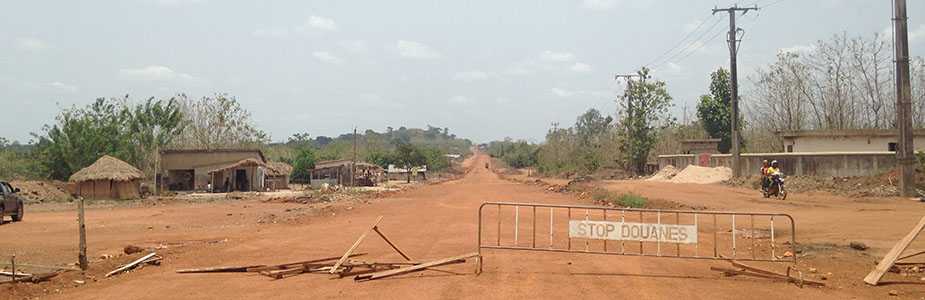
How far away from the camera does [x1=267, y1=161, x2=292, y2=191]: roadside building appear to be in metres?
53.9

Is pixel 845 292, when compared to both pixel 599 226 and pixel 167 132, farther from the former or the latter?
pixel 167 132

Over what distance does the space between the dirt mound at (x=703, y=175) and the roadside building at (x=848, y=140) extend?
4.45 meters

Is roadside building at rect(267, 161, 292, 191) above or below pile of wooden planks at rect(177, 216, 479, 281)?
above

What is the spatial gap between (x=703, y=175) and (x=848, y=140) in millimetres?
8448

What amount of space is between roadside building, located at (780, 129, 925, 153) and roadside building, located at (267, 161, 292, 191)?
35376 millimetres

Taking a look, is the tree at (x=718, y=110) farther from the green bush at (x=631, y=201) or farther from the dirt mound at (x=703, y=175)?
the green bush at (x=631, y=201)

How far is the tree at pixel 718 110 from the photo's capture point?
192 ft

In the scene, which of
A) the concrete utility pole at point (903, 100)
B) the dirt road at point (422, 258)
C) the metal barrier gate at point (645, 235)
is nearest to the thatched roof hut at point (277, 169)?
the dirt road at point (422, 258)

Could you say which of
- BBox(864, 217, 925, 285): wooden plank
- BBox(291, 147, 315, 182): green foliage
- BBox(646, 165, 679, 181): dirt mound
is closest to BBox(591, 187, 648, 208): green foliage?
BBox(646, 165, 679, 181): dirt mound

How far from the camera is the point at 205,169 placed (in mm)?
52062

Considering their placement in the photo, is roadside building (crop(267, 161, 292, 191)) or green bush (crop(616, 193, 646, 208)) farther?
roadside building (crop(267, 161, 292, 191))

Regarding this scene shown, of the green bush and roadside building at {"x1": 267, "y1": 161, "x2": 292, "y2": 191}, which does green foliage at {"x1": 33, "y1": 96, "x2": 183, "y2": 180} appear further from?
the green bush

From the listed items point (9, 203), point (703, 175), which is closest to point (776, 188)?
point (703, 175)

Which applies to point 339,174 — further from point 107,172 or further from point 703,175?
point 703,175
